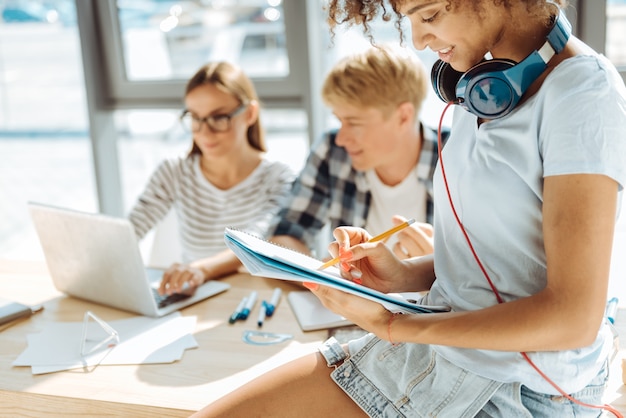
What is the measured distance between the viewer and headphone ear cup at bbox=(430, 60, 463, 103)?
3.63ft

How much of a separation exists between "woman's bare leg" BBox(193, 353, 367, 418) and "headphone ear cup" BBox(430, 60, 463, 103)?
470 mm

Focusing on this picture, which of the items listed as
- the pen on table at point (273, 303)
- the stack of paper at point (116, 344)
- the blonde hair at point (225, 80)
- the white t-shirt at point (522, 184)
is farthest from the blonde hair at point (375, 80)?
the white t-shirt at point (522, 184)

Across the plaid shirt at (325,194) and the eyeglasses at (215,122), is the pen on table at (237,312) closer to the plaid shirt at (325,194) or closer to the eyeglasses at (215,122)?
the plaid shirt at (325,194)

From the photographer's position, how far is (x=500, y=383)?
100 cm

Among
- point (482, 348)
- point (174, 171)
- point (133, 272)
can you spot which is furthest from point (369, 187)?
point (482, 348)

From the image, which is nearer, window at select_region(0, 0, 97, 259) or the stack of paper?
the stack of paper

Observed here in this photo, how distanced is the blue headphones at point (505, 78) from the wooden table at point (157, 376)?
25.6 inches

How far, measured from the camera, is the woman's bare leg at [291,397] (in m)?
1.09

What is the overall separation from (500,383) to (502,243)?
20 centimetres

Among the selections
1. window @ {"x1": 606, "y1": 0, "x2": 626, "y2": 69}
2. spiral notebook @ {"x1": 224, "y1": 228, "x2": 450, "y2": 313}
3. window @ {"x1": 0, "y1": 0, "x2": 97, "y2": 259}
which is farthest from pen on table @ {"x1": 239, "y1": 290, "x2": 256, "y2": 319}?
window @ {"x1": 0, "y1": 0, "x2": 97, "y2": 259}

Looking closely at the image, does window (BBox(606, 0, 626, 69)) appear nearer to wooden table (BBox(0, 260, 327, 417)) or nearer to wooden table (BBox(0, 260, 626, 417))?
wooden table (BBox(0, 260, 626, 417))

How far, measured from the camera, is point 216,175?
239cm

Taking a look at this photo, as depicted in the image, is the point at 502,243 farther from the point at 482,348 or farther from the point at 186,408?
the point at 186,408

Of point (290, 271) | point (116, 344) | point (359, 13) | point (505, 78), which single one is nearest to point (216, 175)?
point (116, 344)
